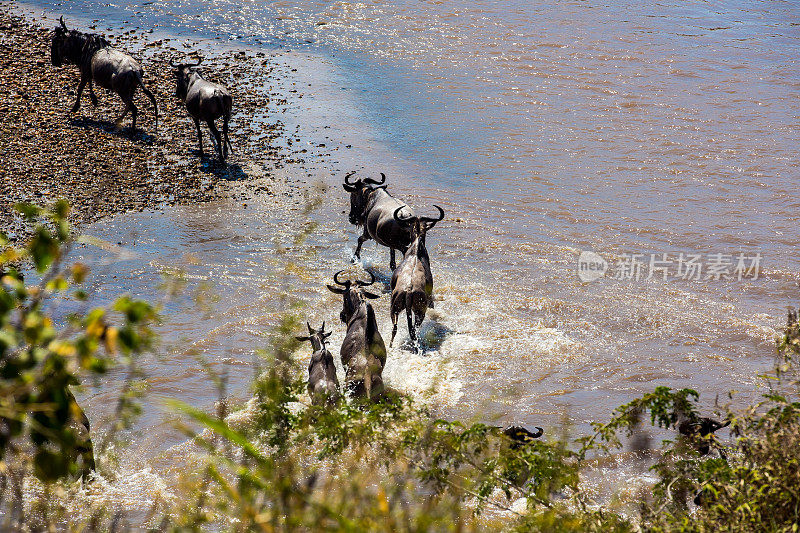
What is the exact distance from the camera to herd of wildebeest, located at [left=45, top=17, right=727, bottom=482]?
6.80 metres

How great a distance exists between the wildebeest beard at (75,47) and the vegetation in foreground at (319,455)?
10410 mm

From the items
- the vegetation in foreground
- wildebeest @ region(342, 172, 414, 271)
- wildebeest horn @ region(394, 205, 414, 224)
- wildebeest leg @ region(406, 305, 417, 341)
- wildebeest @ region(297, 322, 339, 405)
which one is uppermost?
the vegetation in foreground

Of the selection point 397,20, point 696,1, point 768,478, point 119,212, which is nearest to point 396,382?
point 768,478

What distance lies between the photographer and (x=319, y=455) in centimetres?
374

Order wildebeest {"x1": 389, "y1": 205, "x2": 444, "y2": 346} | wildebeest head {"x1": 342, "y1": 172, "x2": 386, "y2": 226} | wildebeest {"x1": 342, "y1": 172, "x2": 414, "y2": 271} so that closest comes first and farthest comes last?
wildebeest {"x1": 389, "y1": 205, "x2": 444, "y2": 346}, wildebeest {"x1": 342, "y1": 172, "x2": 414, "y2": 271}, wildebeest head {"x1": 342, "y1": 172, "x2": 386, "y2": 226}

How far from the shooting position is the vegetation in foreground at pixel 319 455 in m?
1.61

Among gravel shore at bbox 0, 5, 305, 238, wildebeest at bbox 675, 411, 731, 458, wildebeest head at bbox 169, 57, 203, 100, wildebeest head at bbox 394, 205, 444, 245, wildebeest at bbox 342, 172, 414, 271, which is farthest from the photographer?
wildebeest head at bbox 169, 57, 203, 100

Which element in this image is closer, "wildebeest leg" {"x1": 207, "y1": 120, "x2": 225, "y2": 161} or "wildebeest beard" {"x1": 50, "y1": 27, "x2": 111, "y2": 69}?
"wildebeest leg" {"x1": 207, "y1": 120, "x2": 225, "y2": 161}

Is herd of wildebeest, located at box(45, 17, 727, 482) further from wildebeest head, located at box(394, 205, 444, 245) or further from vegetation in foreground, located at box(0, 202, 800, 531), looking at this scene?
vegetation in foreground, located at box(0, 202, 800, 531)

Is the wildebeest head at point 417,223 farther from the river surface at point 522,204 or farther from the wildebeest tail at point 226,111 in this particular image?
the wildebeest tail at point 226,111

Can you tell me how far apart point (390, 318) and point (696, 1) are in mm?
21190

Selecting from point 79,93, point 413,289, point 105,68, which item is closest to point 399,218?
point 413,289

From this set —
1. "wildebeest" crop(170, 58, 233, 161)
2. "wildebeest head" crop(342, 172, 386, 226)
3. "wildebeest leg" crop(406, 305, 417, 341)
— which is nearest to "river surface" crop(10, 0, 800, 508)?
"wildebeest leg" crop(406, 305, 417, 341)

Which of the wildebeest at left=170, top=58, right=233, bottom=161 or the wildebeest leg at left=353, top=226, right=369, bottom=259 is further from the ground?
the wildebeest at left=170, top=58, right=233, bottom=161
